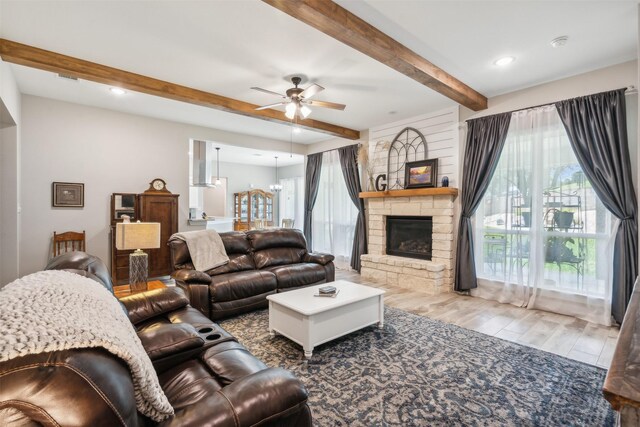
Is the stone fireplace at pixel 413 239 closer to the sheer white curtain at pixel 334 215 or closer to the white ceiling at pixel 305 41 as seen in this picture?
the sheer white curtain at pixel 334 215

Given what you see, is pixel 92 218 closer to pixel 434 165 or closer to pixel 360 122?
pixel 360 122

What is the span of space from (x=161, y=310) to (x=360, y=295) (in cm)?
170

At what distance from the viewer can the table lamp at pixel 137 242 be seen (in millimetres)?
2727

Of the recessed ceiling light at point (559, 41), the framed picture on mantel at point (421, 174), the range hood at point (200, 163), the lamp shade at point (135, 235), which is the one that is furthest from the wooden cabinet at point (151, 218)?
the recessed ceiling light at point (559, 41)

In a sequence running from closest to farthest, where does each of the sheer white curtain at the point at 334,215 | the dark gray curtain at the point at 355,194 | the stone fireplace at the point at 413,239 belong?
Answer: 1. the stone fireplace at the point at 413,239
2. the dark gray curtain at the point at 355,194
3. the sheer white curtain at the point at 334,215

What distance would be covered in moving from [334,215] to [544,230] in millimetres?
3808

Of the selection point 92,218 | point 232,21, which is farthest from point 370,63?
point 92,218

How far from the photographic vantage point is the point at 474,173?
168 inches

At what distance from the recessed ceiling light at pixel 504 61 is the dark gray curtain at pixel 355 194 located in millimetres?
3092

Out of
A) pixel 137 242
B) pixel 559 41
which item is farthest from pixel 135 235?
pixel 559 41

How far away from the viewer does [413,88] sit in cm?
393

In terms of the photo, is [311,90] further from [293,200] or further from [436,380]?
[293,200]

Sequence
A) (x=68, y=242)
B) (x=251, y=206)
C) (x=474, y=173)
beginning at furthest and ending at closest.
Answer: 1. (x=251, y=206)
2. (x=68, y=242)
3. (x=474, y=173)

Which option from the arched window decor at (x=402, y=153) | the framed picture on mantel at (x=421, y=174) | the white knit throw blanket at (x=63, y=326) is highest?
the arched window decor at (x=402, y=153)
